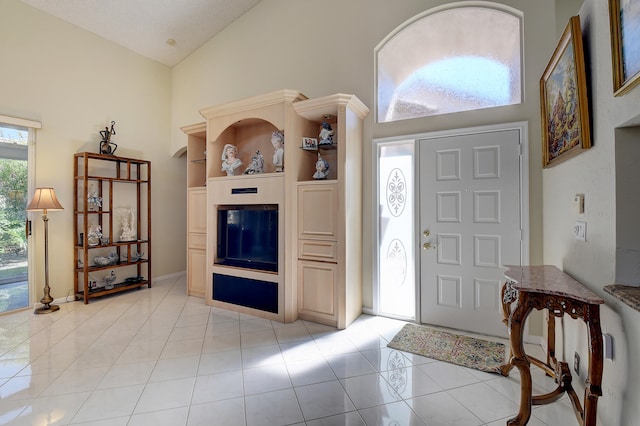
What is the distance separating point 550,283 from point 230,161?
11.9ft

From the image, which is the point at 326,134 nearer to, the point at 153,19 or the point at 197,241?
the point at 197,241

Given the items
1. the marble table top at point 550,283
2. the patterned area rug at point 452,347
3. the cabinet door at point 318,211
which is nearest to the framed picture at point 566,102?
the marble table top at point 550,283

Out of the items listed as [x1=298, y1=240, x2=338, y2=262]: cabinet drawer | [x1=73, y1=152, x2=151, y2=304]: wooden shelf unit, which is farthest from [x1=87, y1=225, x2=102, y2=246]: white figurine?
[x1=298, y1=240, x2=338, y2=262]: cabinet drawer

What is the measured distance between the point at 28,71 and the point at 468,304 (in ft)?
19.8

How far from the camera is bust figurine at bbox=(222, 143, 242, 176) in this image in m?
4.01

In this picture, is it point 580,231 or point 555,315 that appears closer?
point 555,315

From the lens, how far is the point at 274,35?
4.33 metres

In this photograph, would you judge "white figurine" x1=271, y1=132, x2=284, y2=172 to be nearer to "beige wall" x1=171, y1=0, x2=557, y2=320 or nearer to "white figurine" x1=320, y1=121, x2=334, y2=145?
"white figurine" x1=320, y1=121, x2=334, y2=145

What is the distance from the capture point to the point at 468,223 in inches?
123

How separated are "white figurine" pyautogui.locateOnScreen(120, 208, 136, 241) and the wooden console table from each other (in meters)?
5.16

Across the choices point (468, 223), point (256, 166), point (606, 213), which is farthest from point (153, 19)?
point (606, 213)

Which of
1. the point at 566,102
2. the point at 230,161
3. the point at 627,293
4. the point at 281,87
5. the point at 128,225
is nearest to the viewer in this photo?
the point at 627,293

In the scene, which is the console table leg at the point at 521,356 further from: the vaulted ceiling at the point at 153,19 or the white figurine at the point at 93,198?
the white figurine at the point at 93,198

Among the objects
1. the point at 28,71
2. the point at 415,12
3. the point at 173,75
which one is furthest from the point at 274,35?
the point at 28,71
